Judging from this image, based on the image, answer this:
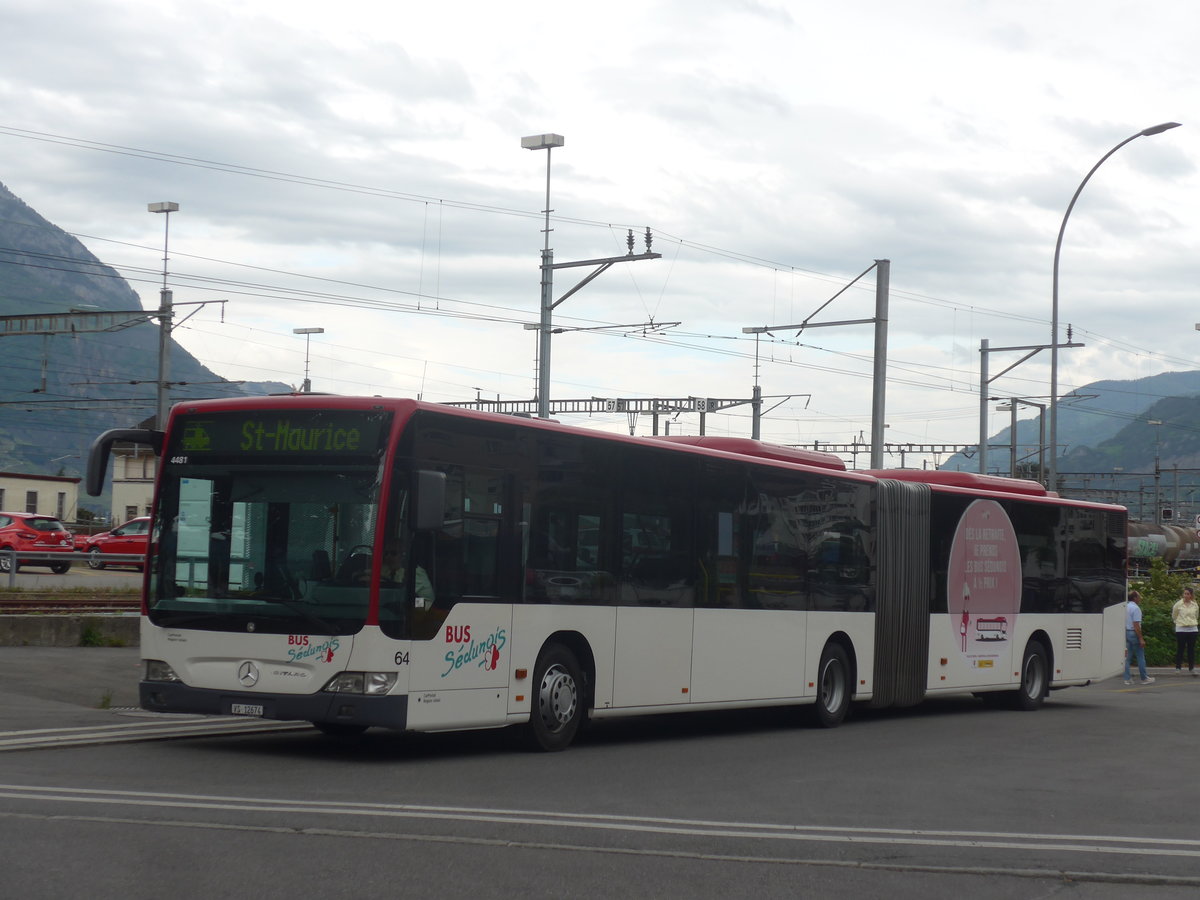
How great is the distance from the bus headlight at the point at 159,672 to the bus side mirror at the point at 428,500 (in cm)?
234

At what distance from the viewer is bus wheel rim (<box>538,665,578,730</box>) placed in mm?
13344

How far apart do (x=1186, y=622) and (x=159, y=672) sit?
75.7 feet

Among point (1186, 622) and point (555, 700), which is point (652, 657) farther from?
point (1186, 622)

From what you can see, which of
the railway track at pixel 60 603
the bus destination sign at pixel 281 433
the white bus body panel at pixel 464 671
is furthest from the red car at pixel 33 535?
the white bus body panel at pixel 464 671

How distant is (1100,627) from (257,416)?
15419 mm

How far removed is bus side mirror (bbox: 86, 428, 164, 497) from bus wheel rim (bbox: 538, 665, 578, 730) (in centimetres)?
367

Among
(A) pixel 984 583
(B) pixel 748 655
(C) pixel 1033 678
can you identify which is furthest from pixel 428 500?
(C) pixel 1033 678

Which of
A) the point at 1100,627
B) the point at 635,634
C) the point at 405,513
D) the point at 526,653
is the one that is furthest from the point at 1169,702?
the point at 405,513

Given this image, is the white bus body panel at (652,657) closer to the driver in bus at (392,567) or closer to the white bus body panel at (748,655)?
the white bus body panel at (748,655)

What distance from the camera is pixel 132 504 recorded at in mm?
89188

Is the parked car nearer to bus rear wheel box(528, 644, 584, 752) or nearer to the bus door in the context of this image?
the bus door

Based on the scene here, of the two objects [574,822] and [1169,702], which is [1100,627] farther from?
[574,822]

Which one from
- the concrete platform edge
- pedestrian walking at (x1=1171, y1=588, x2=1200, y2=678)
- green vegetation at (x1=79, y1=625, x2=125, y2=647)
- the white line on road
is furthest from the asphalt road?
pedestrian walking at (x1=1171, y1=588, x2=1200, y2=678)

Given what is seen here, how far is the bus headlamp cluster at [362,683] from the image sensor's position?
38.3ft
